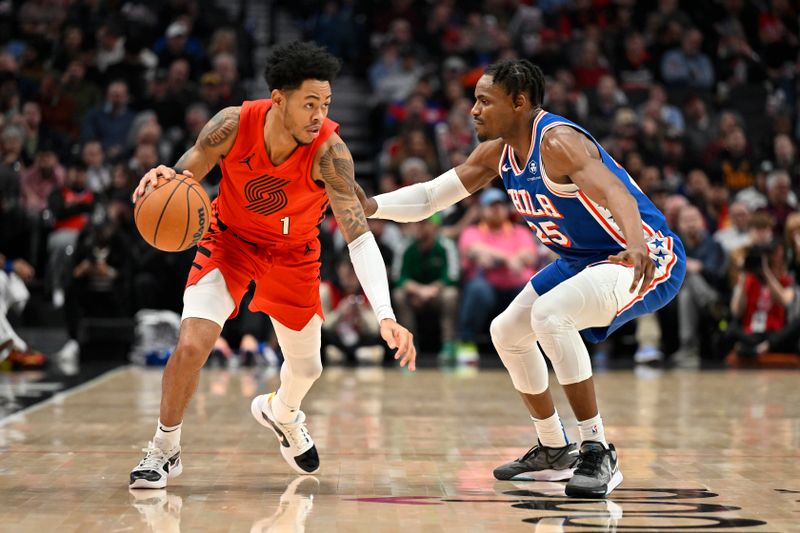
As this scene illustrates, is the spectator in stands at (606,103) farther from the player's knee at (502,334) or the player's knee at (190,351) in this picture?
the player's knee at (190,351)

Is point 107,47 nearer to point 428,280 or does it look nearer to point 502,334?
point 428,280

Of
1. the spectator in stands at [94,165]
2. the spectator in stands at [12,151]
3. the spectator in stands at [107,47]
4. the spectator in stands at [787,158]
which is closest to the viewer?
the spectator in stands at [12,151]

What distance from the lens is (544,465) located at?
17.6 feet

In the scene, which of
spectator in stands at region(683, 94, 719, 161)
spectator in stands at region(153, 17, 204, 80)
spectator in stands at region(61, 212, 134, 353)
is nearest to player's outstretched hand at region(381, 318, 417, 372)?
spectator in stands at region(61, 212, 134, 353)

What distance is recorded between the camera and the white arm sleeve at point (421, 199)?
5.58 metres

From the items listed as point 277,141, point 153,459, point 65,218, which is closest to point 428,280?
point 65,218

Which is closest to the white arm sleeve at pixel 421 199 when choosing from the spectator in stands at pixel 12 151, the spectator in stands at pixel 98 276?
the spectator in stands at pixel 98 276

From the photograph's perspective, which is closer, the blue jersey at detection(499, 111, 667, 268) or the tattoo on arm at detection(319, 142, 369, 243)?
the tattoo on arm at detection(319, 142, 369, 243)

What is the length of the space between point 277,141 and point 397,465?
1587 millimetres

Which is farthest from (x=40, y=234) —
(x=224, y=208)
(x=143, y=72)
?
(x=224, y=208)

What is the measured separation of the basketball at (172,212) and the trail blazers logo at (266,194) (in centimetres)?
37

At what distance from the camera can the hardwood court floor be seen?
165 inches

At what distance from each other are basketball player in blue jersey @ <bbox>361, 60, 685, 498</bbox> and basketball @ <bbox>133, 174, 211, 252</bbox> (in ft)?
3.02

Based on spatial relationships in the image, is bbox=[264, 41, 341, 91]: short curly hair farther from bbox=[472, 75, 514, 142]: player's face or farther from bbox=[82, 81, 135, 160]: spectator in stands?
bbox=[82, 81, 135, 160]: spectator in stands
